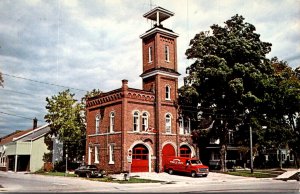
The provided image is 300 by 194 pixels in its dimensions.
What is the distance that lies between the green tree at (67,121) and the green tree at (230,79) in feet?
46.7

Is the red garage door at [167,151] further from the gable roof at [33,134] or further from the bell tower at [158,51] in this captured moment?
the gable roof at [33,134]

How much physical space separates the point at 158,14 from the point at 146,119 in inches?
492

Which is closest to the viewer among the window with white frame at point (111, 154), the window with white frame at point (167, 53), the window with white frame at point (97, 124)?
the window with white frame at point (111, 154)

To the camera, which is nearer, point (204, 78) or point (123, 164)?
point (123, 164)

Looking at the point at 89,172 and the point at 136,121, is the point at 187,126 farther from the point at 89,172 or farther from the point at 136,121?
the point at 89,172

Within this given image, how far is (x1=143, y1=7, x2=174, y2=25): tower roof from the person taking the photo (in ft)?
128

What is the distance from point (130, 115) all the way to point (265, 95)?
1615 cm

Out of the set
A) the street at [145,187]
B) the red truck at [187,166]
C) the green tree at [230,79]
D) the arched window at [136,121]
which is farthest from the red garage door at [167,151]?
the street at [145,187]

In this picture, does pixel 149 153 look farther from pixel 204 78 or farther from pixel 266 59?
pixel 266 59

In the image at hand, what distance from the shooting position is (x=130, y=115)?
1404 inches

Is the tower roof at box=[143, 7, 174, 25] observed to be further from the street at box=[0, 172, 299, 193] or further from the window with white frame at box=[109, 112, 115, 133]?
the street at box=[0, 172, 299, 193]

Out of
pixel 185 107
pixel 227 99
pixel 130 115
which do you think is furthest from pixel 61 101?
pixel 227 99

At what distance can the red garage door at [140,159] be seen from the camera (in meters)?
35.4

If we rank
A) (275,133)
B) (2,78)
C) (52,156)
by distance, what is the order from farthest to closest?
1. (52,156)
2. (275,133)
3. (2,78)
